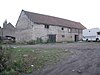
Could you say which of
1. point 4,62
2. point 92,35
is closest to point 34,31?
point 92,35

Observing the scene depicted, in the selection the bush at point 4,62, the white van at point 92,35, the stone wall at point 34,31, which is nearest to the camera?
the bush at point 4,62

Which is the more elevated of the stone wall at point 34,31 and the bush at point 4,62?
the stone wall at point 34,31

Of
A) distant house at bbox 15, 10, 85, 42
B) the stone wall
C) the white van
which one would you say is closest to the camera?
the stone wall

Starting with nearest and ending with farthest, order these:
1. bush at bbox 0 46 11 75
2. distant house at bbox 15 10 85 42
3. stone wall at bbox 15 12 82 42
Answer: bush at bbox 0 46 11 75 < stone wall at bbox 15 12 82 42 < distant house at bbox 15 10 85 42

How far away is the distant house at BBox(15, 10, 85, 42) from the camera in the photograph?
3991cm

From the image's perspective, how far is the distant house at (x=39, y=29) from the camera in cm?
3991

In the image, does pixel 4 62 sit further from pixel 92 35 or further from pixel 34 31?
pixel 92 35

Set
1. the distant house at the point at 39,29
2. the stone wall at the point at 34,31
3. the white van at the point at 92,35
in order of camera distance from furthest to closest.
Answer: the white van at the point at 92,35 < the distant house at the point at 39,29 < the stone wall at the point at 34,31

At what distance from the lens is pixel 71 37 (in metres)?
49.8

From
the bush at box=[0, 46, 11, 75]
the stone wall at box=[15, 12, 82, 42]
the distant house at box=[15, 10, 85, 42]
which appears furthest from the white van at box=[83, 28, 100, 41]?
the bush at box=[0, 46, 11, 75]

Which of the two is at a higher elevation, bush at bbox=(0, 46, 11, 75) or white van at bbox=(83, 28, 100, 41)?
white van at bbox=(83, 28, 100, 41)

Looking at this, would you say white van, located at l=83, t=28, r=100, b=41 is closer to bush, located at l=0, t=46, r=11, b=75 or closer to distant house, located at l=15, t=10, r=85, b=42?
distant house, located at l=15, t=10, r=85, b=42

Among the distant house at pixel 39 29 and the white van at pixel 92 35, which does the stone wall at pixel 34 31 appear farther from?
the white van at pixel 92 35

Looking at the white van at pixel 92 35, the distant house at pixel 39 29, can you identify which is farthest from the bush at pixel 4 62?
the white van at pixel 92 35
